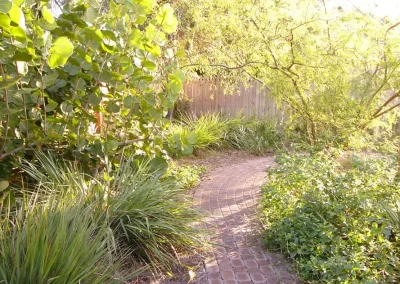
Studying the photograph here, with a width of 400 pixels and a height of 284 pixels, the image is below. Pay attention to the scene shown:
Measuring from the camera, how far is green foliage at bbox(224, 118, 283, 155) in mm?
10344

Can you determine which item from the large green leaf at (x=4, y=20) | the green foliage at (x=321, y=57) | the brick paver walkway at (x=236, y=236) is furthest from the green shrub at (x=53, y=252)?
the green foliage at (x=321, y=57)

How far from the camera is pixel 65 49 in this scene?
10.1 feet

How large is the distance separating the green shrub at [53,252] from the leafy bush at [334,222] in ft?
5.81

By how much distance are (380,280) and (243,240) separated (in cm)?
147

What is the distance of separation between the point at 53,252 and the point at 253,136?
340 inches

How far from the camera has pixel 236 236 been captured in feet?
14.2

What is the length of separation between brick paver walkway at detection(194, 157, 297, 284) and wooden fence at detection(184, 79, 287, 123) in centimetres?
621

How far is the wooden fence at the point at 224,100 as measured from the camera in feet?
43.2

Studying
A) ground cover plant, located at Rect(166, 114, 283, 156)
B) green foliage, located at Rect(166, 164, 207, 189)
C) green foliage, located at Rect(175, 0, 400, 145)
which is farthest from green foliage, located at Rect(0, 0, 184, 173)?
ground cover plant, located at Rect(166, 114, 283, 156)

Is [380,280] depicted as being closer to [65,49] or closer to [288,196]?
[288,196]

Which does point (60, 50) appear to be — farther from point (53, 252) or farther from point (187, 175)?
point (187, 175)

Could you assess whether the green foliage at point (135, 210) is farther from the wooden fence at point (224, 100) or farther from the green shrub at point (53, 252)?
the wooden fence at point (224, 100)

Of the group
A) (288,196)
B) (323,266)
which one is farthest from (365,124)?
(323,266)

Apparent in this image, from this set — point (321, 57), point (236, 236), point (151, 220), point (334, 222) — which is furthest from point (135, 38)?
point (321, 57)
